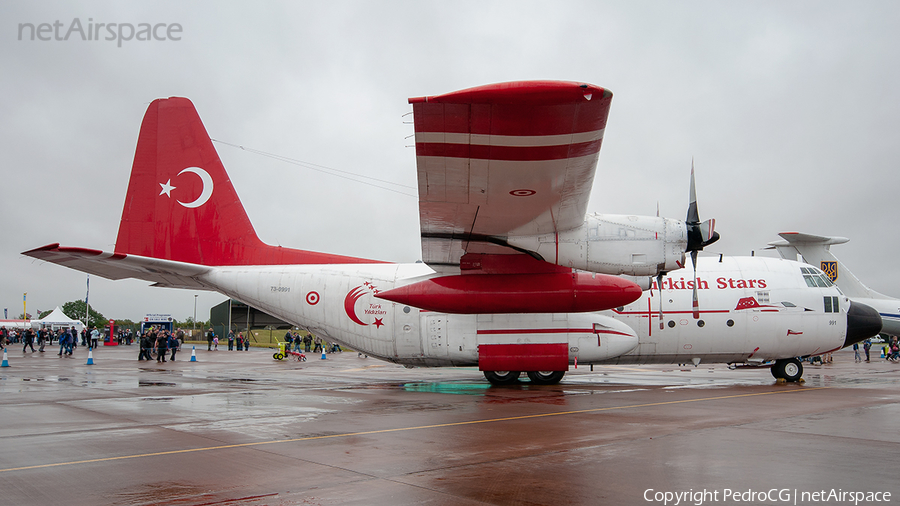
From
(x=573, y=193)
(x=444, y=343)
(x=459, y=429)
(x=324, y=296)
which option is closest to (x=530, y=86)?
(x=573, y=193)

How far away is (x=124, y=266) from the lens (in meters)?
14.2

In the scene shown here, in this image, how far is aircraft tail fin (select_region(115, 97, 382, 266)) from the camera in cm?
1578

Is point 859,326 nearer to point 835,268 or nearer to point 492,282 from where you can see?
point 492,282

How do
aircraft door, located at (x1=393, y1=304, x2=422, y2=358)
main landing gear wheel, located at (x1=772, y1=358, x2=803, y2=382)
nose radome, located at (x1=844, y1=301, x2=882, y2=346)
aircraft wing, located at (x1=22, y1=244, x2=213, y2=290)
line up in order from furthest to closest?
main landing gear wheel, located at (x1=772, y1=358, x2=803, y2=382)
nose radome, located at (x1=844, y1=301, x2=882, y2=346)
aircraft door, located at (x1=393, y1=304, x2=422, y2=358)
aircraft wing, located at (x1=22, y1=244, x2=213, y2=290)

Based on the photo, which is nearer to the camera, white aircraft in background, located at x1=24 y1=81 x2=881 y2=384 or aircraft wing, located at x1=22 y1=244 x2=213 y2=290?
white aircraft in background, located at x1=24 y1=81 x2=881 y2=384

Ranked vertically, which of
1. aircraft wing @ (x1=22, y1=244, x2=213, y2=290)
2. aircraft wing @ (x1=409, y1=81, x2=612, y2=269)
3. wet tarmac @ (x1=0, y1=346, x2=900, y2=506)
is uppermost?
aircraft wing @ (x1=409, y1=81, x2=612, y2=269)

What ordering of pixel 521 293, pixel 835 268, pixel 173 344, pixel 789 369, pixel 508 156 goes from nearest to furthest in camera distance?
1. pixel 508 156
2. pixel 521 293
3. pixel 789 369
4. pixel 173 344
5. pixel 835 268

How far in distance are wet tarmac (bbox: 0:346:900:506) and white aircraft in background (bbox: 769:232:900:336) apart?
20.3 m

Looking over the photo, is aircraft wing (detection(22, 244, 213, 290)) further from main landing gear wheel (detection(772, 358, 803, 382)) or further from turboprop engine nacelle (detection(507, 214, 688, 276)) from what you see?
main landing gear wheel (detection(772, 358, 803, 382))

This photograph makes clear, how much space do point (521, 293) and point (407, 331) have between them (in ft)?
11.8

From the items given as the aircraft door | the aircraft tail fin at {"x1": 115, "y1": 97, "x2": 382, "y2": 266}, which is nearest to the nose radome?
the aircraft door

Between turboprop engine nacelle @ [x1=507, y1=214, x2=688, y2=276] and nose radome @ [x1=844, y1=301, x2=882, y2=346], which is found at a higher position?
turboprop engine nacelle @ [x1=507, y1=214, x2=688, y2=276]

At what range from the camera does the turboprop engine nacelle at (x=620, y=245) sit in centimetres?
1186

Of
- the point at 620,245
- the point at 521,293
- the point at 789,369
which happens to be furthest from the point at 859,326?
the point at 521,293
